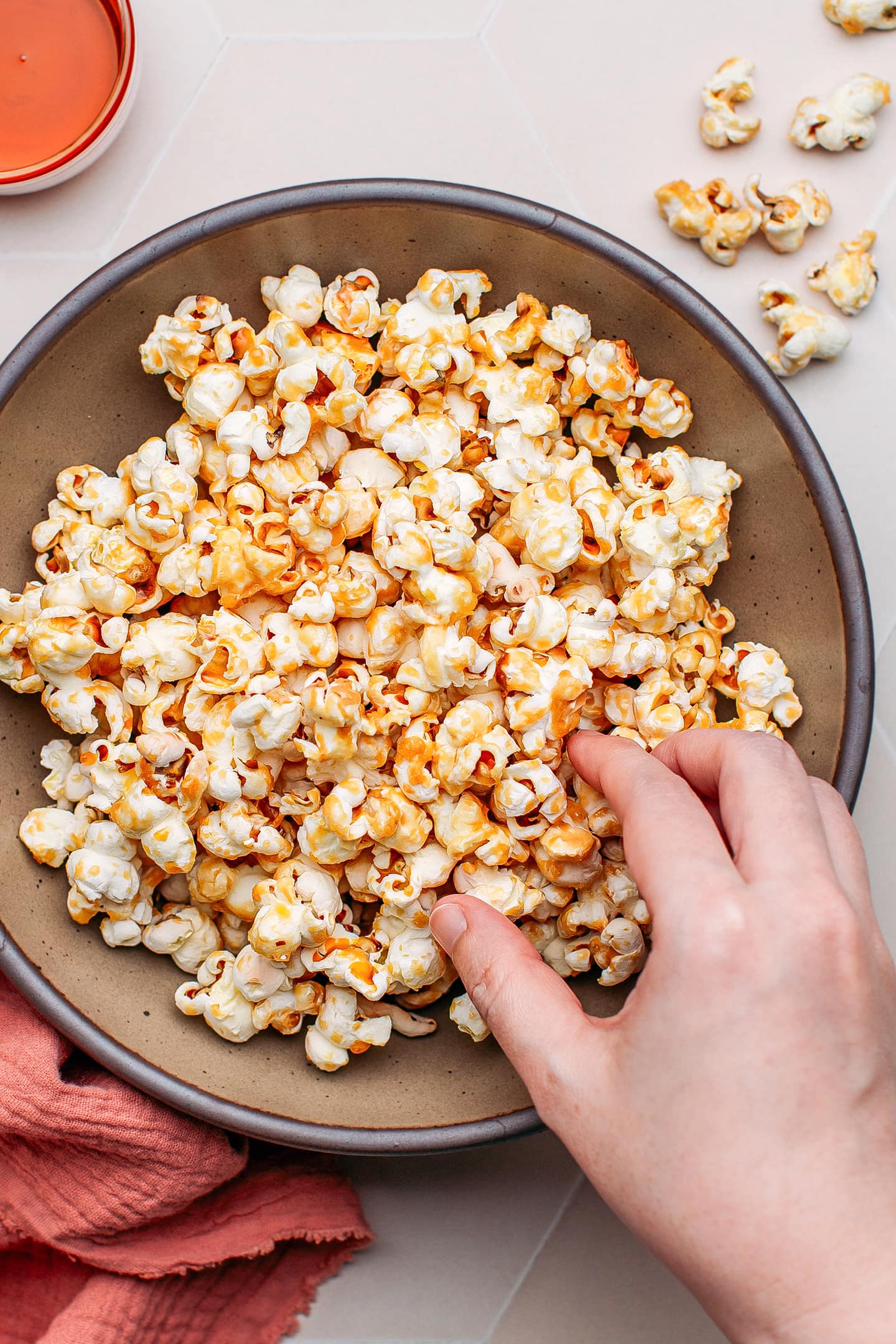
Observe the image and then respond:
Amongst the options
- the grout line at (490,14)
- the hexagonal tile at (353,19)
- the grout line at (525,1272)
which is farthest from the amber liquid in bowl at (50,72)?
the grout line at (525,1272)

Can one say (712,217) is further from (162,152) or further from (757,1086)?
(757,1086)

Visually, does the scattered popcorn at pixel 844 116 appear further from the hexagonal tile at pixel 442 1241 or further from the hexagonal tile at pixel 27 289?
the hexagonal tile at pixel 442 1241

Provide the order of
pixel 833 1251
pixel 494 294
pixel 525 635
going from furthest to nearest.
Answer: pixel 494 294
pixel 525 635
pixel 833 1251

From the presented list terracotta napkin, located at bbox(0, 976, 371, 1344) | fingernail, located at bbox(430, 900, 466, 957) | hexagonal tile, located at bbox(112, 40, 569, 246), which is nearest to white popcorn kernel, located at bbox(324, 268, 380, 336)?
hexagonal tile, located at bbox(112, 40, 569, 246)

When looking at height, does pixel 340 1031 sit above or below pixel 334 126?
below

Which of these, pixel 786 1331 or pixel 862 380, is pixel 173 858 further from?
pixel 862 380

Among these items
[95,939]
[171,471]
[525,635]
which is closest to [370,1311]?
[95,939]

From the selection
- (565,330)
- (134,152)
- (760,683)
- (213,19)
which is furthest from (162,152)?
(760,683)
